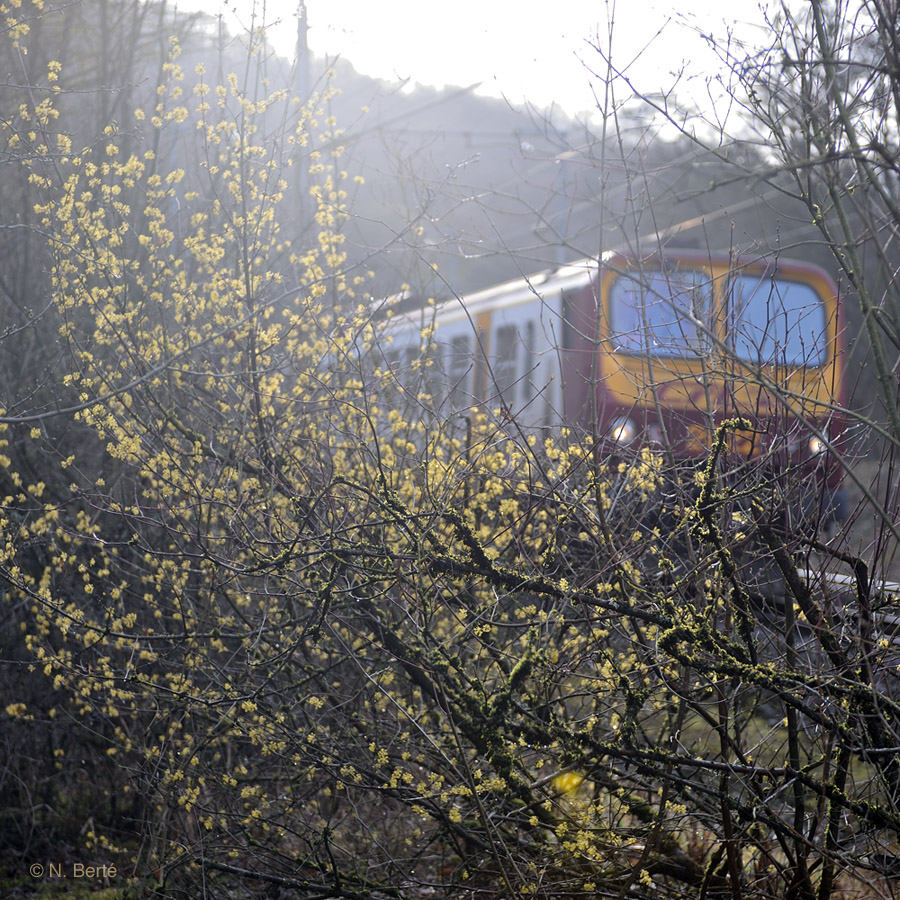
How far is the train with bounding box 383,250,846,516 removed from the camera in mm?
3504

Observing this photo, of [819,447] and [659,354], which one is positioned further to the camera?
[819,447]

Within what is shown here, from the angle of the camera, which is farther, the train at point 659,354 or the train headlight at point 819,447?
the train at point 659,354

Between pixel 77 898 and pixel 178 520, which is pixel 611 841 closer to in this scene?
pixel 178 520

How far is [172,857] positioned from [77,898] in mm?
1496

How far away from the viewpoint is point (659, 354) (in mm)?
4191

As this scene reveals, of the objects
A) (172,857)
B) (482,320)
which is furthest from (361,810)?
(482,320)

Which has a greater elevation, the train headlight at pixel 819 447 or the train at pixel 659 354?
the train at pixel 659 354

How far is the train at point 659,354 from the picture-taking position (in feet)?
11.5

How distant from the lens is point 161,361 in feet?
16.1

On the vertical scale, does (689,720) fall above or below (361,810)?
above

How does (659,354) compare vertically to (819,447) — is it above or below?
above

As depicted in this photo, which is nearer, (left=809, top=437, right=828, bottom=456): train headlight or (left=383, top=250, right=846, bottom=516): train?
(left=809, top=437, right=828, bottom=456): train headlight

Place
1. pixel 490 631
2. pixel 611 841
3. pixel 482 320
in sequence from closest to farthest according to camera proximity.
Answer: pixel 611 841 → pixel 490 631 → pixel 482 320

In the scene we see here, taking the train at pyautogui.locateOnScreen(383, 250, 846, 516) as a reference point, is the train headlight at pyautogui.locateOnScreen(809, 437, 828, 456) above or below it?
below
